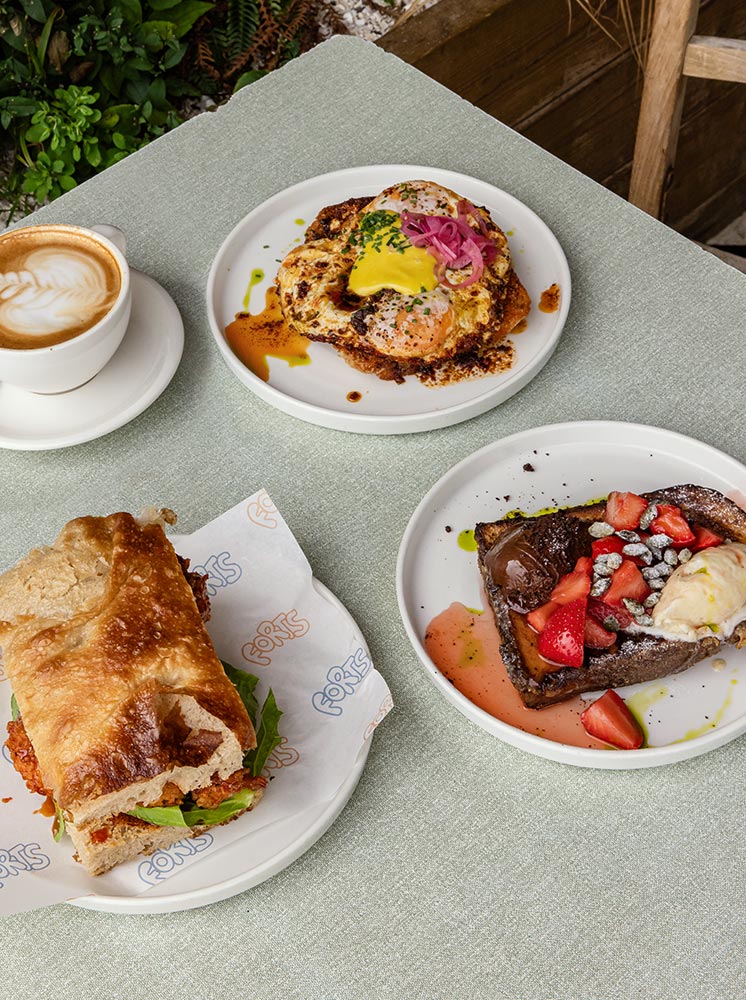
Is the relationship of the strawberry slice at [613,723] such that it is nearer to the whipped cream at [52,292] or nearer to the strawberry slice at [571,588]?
the strawberry slice at [571,588]

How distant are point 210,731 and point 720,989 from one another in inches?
28.3

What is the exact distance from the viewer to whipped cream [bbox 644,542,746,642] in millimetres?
1507

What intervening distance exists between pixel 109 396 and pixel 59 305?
19cm

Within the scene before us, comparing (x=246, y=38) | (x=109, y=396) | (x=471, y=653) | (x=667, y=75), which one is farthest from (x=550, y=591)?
(x=246, y=38)

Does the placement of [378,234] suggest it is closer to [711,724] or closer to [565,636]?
[565,636]

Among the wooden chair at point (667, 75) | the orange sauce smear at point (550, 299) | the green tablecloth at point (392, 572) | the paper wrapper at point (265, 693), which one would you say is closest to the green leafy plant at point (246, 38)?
the green tablecloth at point (392, 572)

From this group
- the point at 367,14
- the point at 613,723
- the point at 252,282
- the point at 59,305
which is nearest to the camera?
the point at 613,723

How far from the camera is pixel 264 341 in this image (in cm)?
208

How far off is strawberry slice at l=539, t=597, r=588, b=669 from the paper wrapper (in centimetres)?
25

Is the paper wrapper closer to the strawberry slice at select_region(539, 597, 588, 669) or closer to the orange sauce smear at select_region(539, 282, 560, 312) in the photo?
the strawberry slice at select_region(539, 597, 588, 669)

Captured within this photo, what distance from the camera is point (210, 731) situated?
4.45 ft

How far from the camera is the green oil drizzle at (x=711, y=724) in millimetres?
1501

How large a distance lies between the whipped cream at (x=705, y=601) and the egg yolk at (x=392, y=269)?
0.76 metres

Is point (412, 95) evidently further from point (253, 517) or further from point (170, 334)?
point (253, 517)
